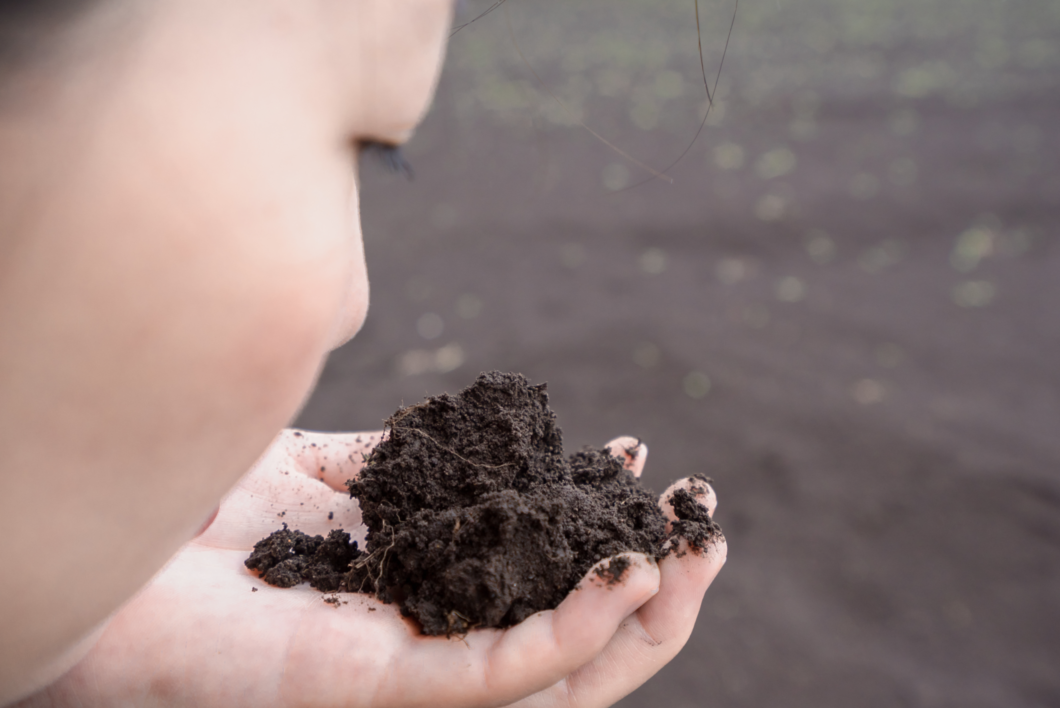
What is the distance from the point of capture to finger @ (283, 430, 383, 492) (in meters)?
1.89

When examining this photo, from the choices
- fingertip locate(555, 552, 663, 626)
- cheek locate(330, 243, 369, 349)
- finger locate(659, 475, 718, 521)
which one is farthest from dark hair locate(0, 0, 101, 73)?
finger locate(659, 475, 718, 521)

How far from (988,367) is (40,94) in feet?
14.4

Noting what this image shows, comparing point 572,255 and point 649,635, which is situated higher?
point 572,255

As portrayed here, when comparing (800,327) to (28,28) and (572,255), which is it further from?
(28,28)

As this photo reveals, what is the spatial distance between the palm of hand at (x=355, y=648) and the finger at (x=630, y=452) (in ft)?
1.01

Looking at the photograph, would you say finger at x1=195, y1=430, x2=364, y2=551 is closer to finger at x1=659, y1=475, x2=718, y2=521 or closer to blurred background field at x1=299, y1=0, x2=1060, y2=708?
finger at x1=659, y1=475, x2=718, y2=521

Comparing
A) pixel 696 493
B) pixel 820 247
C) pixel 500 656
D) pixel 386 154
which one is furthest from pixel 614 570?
pixel 820 247

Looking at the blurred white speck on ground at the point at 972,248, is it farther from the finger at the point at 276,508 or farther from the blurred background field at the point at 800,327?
the finger at the point at 276,508

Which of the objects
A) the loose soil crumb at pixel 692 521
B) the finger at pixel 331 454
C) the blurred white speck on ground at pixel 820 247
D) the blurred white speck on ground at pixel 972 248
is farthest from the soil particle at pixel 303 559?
the blurred white speck on ground at pixel 972 248

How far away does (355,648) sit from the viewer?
3.98ft

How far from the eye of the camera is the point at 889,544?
119 inches

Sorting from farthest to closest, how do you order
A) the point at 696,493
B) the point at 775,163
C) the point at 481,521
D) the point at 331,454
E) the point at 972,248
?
the point at 775,163 < the point at 972,248 < the point at 331,454 < the point at 696,493 < the point at 481,521

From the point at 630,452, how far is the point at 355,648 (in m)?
0.90

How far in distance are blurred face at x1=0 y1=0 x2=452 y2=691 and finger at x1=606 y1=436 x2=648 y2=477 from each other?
1.12m
